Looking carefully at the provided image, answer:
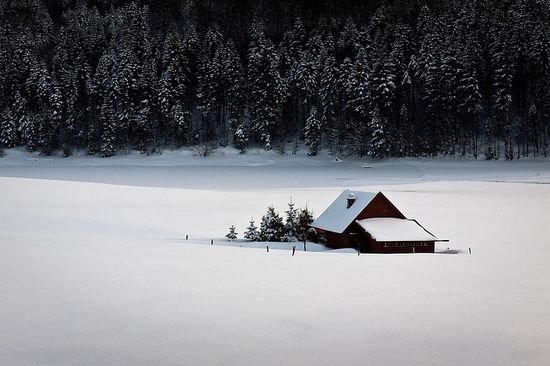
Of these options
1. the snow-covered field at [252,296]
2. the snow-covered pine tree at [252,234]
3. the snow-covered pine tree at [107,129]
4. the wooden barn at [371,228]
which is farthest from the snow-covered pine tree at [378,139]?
the snow-covered pine tree at [252,234]

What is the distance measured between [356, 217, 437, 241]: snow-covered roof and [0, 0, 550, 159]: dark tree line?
46.5 m

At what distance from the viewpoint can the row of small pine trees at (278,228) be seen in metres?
32.5

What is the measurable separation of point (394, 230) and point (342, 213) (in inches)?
132

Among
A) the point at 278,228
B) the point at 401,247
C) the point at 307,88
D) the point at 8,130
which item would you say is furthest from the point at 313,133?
the point at 401,247

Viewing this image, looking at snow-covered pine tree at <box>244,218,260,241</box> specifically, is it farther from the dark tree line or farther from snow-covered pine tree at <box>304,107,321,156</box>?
snow-covered pine tree at <box>304,107,321,156</box>

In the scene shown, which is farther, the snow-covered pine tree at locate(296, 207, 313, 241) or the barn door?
the snow-covered pine tree at locate(296, 207, 313, 241)

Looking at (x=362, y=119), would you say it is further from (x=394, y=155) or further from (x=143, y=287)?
(x=143, y=287)

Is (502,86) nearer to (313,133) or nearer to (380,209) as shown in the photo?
(313,133)

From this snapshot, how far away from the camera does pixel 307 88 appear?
87.9 metres

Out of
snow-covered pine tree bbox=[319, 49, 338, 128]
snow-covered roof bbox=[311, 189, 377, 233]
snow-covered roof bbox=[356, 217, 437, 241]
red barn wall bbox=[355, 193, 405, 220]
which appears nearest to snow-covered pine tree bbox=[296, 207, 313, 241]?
snow-covered roof bbox=[311, 189, 377, 233]

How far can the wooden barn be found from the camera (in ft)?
96.1

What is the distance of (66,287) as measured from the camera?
14445 mm

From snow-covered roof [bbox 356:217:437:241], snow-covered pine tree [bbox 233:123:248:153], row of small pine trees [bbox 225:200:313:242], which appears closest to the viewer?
snow-covered roof [bbox 356:217:437:241]

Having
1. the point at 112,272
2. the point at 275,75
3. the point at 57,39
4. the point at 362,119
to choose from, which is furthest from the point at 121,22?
the point at 112,272
